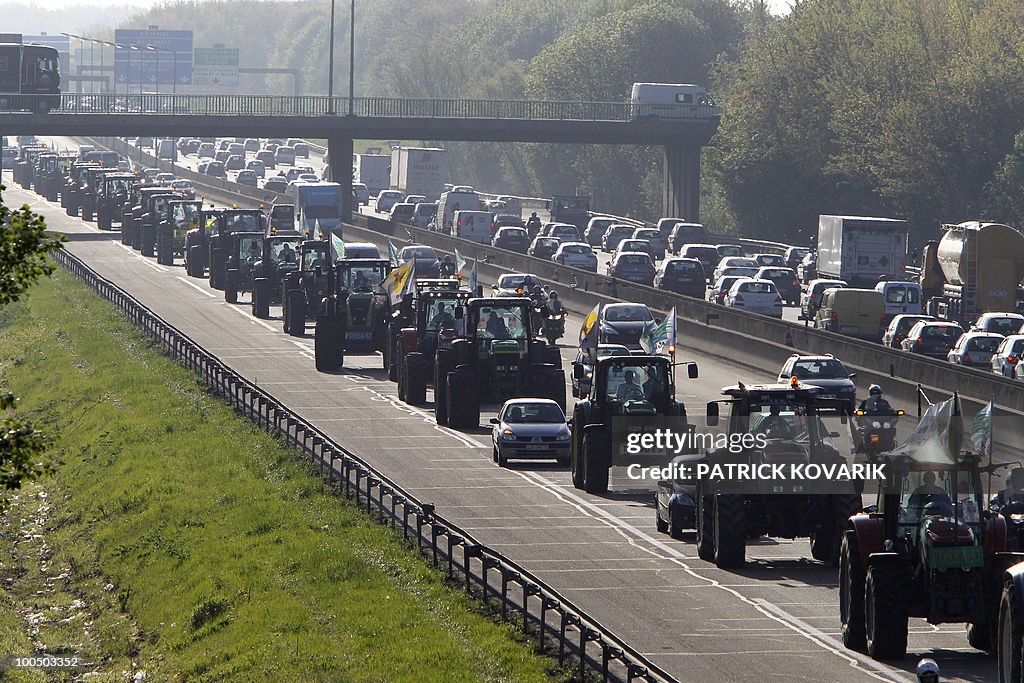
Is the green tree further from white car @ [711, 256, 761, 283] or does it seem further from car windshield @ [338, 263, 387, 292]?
white car @ [711, 256, 761, 283]

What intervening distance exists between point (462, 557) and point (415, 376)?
18189 millimetres

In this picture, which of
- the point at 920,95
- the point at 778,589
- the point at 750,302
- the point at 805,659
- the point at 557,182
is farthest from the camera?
the point at 557,182

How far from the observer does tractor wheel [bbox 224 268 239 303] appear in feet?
229

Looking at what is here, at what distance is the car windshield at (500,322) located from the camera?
41438mm

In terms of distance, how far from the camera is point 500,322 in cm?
4147

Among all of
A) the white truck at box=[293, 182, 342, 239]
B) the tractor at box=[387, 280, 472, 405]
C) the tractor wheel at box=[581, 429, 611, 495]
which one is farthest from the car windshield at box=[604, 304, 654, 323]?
the white truck at box=[293, 182, 342, 239]

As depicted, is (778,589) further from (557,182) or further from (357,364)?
(557,182)

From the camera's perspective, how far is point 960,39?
10562 centimetres

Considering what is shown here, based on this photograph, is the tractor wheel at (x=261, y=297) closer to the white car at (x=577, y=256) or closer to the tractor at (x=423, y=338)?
the white car at (x=577, y=256)

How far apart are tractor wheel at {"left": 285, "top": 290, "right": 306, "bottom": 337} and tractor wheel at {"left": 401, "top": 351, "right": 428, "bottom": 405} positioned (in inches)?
596

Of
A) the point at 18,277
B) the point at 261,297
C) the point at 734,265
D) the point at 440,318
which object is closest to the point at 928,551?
the point at 18,277

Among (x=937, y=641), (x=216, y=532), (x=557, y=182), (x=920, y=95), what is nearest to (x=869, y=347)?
(x=216, y=532)

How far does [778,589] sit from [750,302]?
3882 centimetres

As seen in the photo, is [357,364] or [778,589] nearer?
[778,589]
